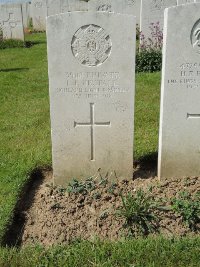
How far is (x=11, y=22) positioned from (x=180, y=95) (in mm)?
11631

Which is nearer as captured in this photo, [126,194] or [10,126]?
[126,194]

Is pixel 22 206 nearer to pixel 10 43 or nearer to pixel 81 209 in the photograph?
pixel 81 209

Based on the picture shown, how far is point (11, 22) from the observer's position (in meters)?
14.3

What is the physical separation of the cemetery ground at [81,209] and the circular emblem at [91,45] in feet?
4.03

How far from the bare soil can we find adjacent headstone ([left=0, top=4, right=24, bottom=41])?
10981 mm

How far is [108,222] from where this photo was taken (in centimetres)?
364

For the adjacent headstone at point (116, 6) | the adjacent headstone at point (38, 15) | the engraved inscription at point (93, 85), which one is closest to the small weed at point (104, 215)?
the engraved inscription at point (93, 85)

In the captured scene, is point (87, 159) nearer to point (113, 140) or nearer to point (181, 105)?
point (113, 140)

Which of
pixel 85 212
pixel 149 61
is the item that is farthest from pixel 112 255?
pixel 149 61

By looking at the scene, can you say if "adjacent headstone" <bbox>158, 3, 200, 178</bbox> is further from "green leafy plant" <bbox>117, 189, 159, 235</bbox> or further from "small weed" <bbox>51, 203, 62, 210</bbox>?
"small weed" <bbox>51, 203, 62, 210</bbox>

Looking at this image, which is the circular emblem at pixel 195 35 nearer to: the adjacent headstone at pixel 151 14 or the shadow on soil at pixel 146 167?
the shadow on soil at pixel 146 167

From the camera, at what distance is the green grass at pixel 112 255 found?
10.0ft

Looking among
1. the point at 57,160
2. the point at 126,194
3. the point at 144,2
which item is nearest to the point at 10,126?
the point at 57,160

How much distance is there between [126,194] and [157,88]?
4.14 metres
